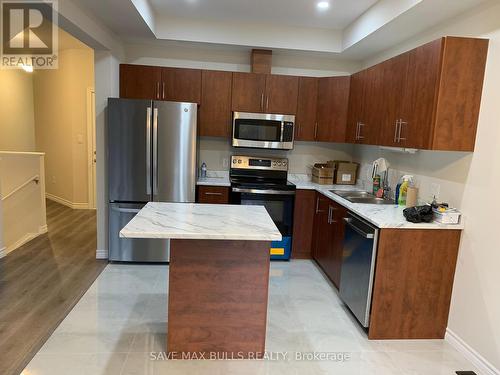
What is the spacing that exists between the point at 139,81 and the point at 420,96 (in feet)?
9.60

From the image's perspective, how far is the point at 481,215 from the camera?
242cm

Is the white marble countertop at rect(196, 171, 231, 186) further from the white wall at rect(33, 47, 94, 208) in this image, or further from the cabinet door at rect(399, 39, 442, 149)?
the white wall at rect(33, 47, 94, 208)

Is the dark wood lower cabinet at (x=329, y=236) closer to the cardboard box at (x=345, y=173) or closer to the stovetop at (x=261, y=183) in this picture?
the stovetop at (x=261, y=183)

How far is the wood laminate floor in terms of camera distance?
95.4 inches

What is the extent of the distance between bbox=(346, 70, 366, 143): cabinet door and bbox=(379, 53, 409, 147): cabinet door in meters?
0.51

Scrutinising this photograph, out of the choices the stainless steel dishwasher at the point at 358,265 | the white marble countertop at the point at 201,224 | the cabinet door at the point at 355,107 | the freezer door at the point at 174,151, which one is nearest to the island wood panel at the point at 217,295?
the white marble countertop at the point at 201,224

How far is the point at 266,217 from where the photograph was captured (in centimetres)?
241

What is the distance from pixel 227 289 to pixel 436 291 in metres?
1.57

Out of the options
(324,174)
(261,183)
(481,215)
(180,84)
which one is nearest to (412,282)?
(481,215)

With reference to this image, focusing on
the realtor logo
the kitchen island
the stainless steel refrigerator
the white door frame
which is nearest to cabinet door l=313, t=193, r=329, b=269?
the stainless steel refrigerator

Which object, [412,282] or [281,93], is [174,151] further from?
[412,282]

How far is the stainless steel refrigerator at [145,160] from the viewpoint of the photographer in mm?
3668

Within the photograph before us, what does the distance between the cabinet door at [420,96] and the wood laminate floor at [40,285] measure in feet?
9.82

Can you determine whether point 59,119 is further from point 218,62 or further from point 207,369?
point 207,369
